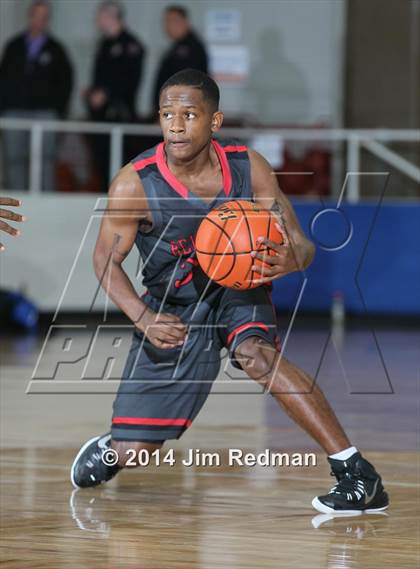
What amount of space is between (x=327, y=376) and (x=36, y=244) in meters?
4.77

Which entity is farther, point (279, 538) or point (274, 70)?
point (274, 70)

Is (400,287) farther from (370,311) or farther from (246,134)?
(246,134)

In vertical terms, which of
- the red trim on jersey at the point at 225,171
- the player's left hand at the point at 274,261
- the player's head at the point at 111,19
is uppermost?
the player's head at the point at 111,19

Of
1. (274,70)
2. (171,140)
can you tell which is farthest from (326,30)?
(171,140)

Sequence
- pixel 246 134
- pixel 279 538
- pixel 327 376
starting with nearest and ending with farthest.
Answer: pixel 279 538
pixel 327 376
pixel 246 134

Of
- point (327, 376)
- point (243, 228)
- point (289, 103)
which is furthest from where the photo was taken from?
point (289, 103)

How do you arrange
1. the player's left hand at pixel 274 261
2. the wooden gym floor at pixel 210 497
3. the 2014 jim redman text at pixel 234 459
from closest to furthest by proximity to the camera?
the wooden gym floor at pixel 210 497 → the player's left hand at pixel 274 261 → the 2014 jim redman text at pixel 234 459

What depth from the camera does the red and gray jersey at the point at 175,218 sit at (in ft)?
18.0

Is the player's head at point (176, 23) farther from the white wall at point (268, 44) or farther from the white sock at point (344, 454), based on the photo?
the white sock at point (344, 454)

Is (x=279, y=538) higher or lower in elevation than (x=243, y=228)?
lower

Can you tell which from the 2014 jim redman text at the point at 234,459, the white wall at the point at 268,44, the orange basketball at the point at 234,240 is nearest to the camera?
the orange basketball at the point at 234,240

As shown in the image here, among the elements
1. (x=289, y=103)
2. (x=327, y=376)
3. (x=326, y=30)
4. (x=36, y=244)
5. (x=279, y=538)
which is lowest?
(x=279, y=538)

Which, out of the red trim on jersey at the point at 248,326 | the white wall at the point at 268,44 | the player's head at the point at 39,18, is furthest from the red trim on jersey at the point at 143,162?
the white wall at the point at 268,44

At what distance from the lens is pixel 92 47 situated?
16.4 m
